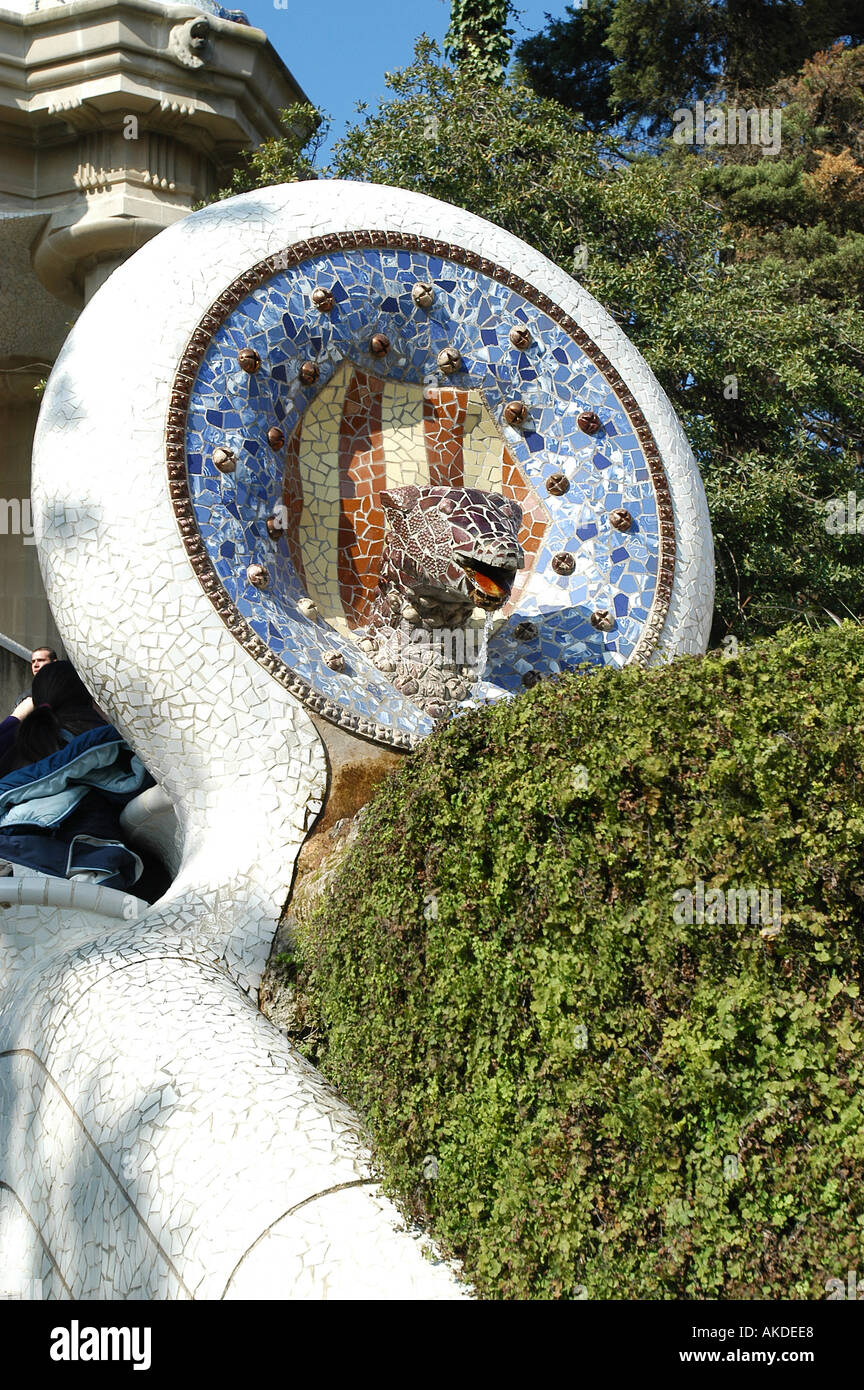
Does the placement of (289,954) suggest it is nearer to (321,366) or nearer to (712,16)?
(321,366)

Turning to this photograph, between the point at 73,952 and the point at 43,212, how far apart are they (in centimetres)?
782

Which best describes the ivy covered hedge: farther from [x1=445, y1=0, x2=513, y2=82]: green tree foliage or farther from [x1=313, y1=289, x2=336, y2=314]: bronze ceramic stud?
[x1=445, y1=0, x2=513, y2=82]: green tree foliage

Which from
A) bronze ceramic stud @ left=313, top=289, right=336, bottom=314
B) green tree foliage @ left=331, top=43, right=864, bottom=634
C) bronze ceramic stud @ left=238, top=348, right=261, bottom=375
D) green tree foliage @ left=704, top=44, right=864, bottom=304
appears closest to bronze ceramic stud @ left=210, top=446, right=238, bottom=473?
bronze ceramic stud @ left=238, top=348, right=261, bottom=375

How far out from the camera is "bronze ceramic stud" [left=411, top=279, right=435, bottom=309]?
5902mm

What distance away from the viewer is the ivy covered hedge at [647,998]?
2727 mm

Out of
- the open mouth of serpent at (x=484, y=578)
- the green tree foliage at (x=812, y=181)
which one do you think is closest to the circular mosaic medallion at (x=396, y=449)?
the open mouth of serpent at (x=484, y=578)

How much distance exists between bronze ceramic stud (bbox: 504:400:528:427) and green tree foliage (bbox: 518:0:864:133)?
1190 centimetres

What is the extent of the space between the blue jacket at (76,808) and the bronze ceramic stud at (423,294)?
211 centimetres

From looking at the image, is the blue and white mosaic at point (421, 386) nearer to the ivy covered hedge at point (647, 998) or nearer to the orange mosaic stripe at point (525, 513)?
the orange mosaic stripe at point (525, 513)

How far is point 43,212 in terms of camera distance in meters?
10.7

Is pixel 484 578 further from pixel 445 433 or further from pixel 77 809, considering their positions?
pixel 77 809

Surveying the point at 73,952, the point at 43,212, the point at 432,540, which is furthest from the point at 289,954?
the point at 43,212

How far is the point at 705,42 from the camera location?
16938 millimetres

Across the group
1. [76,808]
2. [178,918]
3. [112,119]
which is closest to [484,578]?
[178,918]
